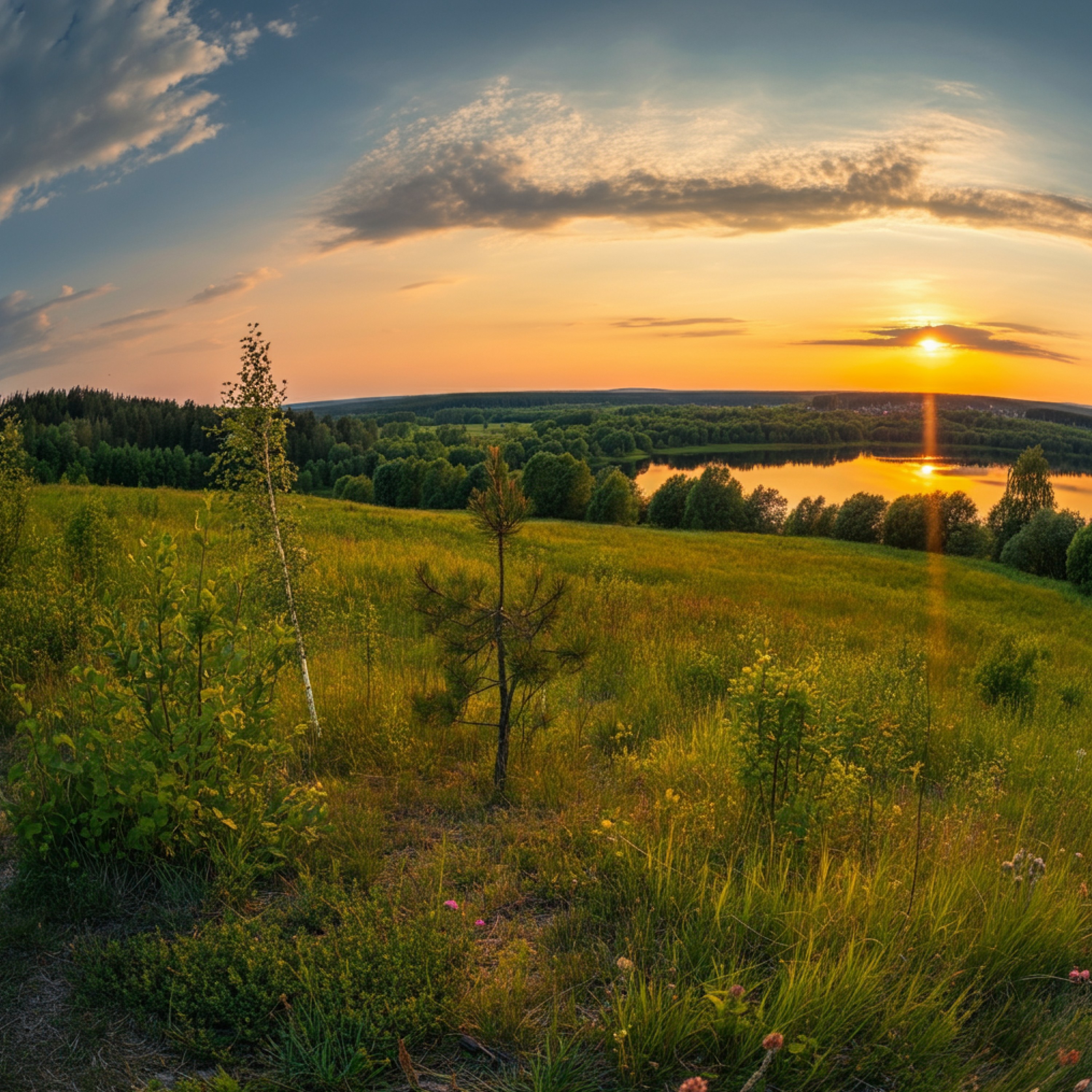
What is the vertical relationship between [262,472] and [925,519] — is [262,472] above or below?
above

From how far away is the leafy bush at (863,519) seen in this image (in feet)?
200

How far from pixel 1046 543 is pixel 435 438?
9556 cm

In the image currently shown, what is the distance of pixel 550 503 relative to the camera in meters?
64.8

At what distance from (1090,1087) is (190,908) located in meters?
3.75

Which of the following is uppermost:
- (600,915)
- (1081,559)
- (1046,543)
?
(600,915)

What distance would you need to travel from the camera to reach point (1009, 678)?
8930mm

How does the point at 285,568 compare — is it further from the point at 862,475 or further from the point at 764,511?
the point at 862,475

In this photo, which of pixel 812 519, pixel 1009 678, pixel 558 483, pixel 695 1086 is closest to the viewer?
pixel 695 1086

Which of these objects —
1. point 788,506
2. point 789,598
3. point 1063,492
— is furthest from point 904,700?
point 1063,492

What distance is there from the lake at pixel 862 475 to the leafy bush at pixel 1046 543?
2668cm

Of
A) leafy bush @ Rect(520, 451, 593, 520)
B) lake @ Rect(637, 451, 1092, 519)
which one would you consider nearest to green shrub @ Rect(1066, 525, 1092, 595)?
lake @ Rect(637, 451, 1092, 519)

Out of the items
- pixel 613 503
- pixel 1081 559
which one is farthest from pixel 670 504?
pixel 1081 559

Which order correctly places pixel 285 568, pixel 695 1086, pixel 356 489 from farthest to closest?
1. pixel 356 489
2. pixel 285 568
3. pixel 695 1086

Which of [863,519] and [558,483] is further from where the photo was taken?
[558,483]
